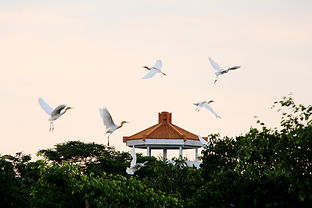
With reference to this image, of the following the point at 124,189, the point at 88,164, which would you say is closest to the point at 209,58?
the point at 124,189

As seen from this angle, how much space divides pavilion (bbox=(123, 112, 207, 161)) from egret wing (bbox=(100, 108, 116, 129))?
35.2 m

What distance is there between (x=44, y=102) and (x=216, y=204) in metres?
6.86

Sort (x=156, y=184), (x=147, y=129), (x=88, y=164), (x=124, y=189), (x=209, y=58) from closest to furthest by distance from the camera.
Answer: (x=124, y=189), (x=209, y=58), (x=156, y=184), (x=88, y=164), (x=147, y=129)

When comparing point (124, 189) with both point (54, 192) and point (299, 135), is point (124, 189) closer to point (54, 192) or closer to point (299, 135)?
point (54, 192)

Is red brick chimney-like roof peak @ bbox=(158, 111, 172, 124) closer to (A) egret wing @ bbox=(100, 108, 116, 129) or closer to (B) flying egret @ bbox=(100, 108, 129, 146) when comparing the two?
(B) flying egret @ bbox=(100, 108, 129, 146)

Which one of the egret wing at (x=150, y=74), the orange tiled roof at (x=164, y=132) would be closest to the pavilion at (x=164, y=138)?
the orange tiled roof at (x=164, y=132)

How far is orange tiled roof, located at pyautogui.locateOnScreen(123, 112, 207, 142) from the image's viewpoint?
55594mm

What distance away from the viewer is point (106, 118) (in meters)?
19.4

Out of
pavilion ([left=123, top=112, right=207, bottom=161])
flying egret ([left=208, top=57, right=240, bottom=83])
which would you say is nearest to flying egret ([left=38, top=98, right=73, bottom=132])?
flying egret ([left=208, top=57, right=240, bottom=83])

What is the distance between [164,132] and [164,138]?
104 centimetres

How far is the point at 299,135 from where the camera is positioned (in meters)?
15.8

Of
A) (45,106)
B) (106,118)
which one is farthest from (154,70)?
(106,118)

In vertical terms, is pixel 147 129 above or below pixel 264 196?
above

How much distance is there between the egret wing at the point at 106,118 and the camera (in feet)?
→ 63.2
